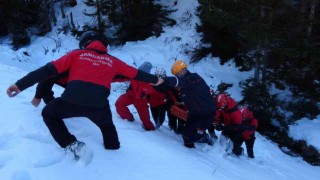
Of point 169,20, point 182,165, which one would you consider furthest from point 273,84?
point 182,165

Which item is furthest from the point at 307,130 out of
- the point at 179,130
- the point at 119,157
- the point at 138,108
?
the point at 119,157

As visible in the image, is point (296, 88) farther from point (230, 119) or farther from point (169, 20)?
point (169, 20)

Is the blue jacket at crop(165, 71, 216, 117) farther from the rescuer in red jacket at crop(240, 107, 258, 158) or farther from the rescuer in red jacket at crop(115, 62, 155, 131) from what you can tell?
the rescuer in red jacket at crop(240, 107, 258, 158)

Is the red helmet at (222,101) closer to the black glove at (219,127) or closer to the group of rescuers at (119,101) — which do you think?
the group of rescuers at (119,101)

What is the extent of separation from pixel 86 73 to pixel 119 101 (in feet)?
9.46

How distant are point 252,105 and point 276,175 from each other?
18.3 ft

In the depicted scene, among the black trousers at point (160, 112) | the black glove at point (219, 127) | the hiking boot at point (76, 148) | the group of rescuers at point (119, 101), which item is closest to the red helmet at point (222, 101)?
the group of rescuers at point (119, 101)

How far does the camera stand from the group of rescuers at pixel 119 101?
4.16 meters

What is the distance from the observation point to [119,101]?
702 cm

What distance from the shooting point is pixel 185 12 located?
66.3 feet

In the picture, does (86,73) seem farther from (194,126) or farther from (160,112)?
(160,112)

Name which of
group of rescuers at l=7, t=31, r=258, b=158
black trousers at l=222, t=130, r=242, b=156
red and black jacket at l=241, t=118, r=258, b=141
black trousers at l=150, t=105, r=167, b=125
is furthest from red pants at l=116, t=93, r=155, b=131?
red and black jacket at l=241, t=118, r=258, b=141

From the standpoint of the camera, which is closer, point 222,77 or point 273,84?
point 273,84

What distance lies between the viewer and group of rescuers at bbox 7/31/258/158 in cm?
416
